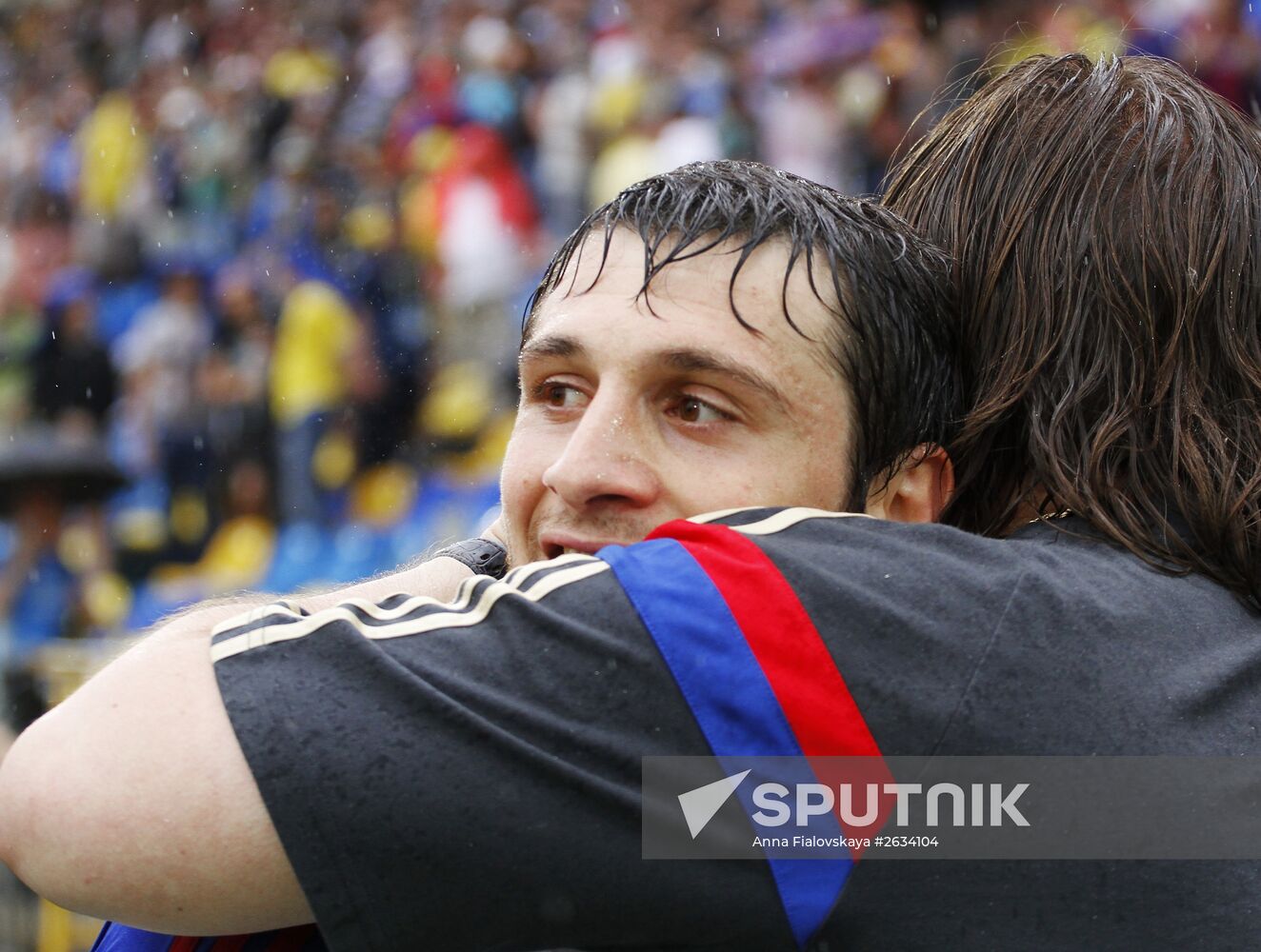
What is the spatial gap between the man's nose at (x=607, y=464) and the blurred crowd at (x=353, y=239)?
4.42m

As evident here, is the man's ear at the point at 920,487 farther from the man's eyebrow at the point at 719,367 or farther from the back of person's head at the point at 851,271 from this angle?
the man's eyebrow at the point at 719,367

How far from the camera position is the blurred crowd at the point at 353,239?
723 centimetres

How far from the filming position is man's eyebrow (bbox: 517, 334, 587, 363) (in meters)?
1.74

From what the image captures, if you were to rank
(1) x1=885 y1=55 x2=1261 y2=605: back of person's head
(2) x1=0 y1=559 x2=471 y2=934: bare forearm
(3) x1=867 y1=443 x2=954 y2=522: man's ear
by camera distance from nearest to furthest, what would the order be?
(2) x1=0 y1=559 x2=471 y2=934: bare forearm, (1) x1=885 y1=55 x2=1261 y2=605: back of person's head, (3) x1=867 y1=443 x2=954 y2=522: man's ear

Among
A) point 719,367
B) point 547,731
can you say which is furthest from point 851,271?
point 547,731

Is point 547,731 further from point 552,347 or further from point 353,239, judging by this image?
point 353,239

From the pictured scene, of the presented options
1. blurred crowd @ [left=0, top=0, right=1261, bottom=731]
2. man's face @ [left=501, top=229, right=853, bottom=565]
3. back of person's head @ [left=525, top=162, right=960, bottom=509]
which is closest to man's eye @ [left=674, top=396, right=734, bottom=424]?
man's face @ [left=501, top=229, right=853, bottom=565]

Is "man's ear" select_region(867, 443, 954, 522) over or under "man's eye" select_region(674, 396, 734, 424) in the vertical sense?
under

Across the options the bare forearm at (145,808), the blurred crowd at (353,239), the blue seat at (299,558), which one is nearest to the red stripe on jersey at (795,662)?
the bare forearm at (145,808)

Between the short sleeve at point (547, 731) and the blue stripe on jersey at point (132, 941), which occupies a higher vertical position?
the short sleeve at point (547, 731)

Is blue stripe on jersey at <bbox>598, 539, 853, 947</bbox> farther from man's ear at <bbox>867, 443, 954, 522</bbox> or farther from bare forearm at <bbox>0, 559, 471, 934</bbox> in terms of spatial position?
man's ear at <bbox>867, 443, 954, 522</bbox>

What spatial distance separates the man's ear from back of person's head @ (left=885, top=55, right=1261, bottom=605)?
22 millimetres

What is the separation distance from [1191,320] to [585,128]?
6.77 metres

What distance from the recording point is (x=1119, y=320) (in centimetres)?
169
